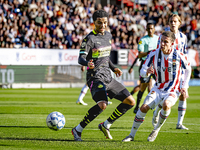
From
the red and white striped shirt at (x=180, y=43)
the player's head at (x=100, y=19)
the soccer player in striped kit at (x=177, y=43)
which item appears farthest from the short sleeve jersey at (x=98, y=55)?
the red and white striped shirt at (x=180, y=43)

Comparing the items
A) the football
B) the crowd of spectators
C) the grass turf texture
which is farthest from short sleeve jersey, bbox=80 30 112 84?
the crowd of spectators

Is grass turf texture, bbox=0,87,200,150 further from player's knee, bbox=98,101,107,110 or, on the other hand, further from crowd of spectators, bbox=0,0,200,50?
crowd of spectators, bbox=0,0,200,50

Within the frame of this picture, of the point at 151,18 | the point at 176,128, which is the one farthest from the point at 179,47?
the point at 151,18

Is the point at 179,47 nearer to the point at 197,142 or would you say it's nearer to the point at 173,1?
the point at 197,142

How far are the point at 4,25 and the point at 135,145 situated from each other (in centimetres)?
1751

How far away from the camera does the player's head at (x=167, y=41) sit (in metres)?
6.17

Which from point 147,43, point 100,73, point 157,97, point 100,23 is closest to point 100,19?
point 100,23

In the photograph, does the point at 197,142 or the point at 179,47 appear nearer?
the point at 197,142

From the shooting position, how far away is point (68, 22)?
80.0 feet

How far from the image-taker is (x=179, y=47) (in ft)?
24.8

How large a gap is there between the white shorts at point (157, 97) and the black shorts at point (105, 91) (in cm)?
45

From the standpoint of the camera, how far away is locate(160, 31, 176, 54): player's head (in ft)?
20.2

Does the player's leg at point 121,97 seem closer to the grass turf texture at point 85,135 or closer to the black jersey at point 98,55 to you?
the black jersey at point 98,55

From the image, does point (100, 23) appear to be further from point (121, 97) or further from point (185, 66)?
point (185, 66)
